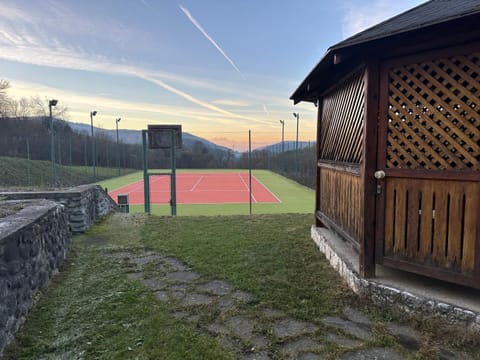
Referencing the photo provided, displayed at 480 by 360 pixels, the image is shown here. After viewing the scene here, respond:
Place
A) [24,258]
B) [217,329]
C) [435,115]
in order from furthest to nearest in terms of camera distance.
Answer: [24,258] → [435,115] → [217,329]

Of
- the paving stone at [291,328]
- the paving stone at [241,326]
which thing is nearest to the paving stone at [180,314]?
the paving stone at [241,326]

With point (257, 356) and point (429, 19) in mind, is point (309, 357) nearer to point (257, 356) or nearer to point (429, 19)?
point (257, 356)

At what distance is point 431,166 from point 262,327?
6.01ft

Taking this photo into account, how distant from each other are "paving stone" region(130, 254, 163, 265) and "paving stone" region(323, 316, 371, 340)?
7.63ft

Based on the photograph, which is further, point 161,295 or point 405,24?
point 161,295

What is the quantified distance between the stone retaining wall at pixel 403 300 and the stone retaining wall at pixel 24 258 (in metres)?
2.77

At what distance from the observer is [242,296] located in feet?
8.94

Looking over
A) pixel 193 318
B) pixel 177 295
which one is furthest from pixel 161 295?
pixel 193 318


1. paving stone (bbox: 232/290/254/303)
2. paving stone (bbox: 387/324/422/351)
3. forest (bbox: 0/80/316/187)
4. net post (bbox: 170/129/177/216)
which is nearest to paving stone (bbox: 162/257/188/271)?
paving stone (bbox: 232/290/254/303)

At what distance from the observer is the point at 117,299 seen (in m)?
2.66

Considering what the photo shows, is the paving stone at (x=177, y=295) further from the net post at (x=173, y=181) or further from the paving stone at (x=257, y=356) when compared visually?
the net post at (x=173, y=181)

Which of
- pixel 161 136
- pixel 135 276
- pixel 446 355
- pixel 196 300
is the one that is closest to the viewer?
pixel 446 355

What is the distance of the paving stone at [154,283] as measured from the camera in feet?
9.70

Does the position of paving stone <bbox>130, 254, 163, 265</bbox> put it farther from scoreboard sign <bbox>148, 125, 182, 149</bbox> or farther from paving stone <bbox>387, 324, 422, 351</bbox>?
scoreboard sign <bbox>148, 125, 182, 149</bbox>
